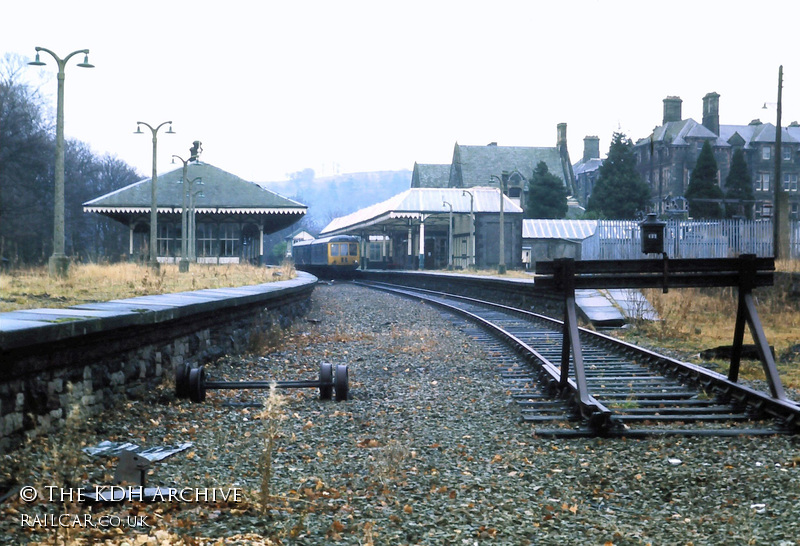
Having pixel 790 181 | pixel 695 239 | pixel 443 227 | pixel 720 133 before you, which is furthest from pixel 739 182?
pixel 695 239

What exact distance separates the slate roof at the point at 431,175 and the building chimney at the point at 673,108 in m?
22.7

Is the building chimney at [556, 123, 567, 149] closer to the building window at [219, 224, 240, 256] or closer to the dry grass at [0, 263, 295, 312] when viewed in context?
the building window at [219, 224, 240, 256]

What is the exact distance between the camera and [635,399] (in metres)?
7.82

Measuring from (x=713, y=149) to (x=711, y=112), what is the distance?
3688 millimetres

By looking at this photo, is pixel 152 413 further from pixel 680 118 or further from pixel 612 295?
pixel 680 118

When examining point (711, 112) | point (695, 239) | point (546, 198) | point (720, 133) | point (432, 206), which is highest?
point (711, 112)

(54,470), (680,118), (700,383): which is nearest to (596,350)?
(700,383)

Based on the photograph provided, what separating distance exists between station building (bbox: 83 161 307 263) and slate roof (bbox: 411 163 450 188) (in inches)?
1701

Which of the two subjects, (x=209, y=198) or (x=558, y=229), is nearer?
(x=209, y=198)

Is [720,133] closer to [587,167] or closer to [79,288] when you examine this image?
[587,167]

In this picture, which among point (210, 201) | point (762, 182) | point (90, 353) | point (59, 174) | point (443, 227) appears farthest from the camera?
point (762, 182)

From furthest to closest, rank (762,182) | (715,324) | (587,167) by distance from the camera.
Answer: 1. (587,167)
2. (762,182)
3. (715,324)

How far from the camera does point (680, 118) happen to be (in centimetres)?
7725

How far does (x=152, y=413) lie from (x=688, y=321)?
12435 millimetres
